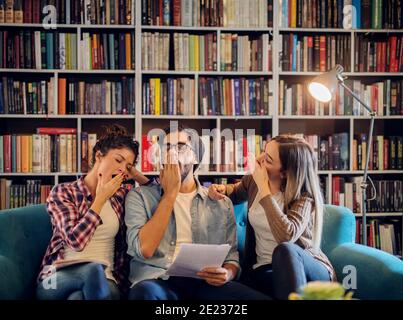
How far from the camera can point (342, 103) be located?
338cm

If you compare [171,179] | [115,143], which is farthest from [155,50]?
[171,179]

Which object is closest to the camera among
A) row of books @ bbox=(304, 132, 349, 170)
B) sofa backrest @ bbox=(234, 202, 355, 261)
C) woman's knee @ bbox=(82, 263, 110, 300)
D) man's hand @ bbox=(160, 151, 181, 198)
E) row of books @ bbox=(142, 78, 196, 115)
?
woman's knee @ bbox=(82, 263, 110, 300)

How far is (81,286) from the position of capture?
5.81 feet

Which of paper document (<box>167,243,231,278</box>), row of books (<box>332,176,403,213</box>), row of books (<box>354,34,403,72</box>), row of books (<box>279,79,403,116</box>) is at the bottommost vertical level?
paper document (<box>167,243,231,278</box>)

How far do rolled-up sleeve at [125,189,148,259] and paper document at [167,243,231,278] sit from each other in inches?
5.8

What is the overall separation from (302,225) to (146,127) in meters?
1.69

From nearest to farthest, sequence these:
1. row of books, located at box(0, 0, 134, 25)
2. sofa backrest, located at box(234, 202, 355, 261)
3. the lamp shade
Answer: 1. sofa backrest, located at box(234, 202, 355, 261)
2. the lamp shade
3. row of books, located at box(0, 0, 134, 25)

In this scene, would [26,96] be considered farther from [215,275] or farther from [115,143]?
[215,275]

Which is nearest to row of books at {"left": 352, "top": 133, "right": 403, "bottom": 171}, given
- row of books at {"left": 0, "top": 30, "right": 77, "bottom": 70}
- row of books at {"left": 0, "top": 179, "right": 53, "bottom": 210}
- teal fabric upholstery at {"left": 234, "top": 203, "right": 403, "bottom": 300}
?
teal fabric upholstery at {"left": 234, "top": 203, "right": 403, "bottom": 300}

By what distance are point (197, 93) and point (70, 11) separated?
88 centimetres

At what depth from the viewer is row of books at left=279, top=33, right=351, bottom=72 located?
3.34 meters

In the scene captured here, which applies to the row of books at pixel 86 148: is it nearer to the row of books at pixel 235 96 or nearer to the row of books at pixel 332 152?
the row of books at pixel 235 96

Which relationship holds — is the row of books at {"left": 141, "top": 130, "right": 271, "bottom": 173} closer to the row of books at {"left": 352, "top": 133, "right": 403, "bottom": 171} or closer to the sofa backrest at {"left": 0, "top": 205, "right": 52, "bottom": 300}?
the row of books at {"left": 352, "top": 133, "right": 403, "bottom": 171}

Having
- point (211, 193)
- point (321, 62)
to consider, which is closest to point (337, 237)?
point (211, 193)
